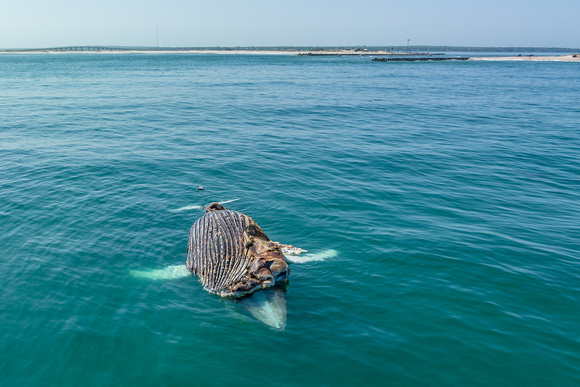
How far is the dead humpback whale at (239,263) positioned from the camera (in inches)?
471

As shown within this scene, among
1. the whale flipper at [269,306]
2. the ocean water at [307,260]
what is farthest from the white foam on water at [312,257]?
the whale flipper at [269,306]

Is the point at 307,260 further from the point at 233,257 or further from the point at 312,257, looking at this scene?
the point at 233,257

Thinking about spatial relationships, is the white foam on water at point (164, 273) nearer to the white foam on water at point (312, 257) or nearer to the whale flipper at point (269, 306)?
the whale flipper at point (269, 306)

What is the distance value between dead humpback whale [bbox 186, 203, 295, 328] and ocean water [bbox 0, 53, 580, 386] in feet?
1.67

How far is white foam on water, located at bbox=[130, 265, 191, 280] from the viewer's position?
14203 mm

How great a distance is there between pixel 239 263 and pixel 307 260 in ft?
11.2

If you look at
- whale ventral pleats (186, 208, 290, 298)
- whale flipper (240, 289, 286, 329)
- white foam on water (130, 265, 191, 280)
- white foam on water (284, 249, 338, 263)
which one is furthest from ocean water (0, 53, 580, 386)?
whale ventral pleats (186, 208, 290, 298)

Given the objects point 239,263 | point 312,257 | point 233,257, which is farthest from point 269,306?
point 312,257

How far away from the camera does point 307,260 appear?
50.2 ft

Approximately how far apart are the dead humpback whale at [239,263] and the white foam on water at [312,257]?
155 centimetres

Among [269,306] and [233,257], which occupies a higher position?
[233,257]

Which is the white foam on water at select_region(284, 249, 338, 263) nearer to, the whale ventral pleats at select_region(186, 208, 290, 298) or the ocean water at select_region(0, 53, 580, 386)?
the ocean water at select_region(0, 53, 580, 386)

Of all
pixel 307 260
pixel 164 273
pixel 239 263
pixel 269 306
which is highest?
pixel 239 263

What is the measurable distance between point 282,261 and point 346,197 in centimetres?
997
